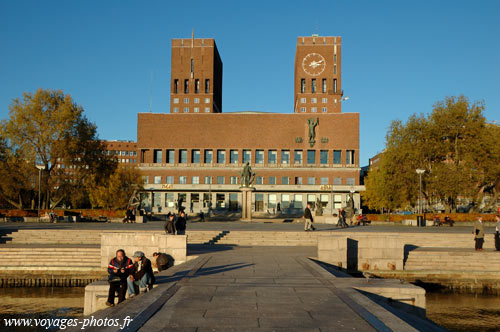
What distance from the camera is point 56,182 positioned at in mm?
56562

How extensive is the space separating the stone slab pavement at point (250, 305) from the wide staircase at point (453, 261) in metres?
9.20

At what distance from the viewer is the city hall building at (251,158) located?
86.6 metres

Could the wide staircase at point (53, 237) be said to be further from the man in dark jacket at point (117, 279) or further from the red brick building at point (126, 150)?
the red brick building at point (126, 150)

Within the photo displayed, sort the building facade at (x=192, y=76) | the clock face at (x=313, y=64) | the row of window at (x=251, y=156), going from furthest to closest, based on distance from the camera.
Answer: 1. the clock face at (x=313, y=64)
2. the building facade at (x=192, y=76)
3. the row of window at (x=251, y=156)

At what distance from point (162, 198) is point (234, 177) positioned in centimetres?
1426

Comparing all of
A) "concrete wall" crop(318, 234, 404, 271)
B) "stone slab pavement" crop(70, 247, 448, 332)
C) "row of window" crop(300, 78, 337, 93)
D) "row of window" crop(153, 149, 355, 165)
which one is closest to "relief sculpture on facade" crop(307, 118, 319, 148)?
"row of window" crop(153, 149, 355, 165)

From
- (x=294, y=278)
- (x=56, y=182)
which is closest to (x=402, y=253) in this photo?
(x=294, y=278)

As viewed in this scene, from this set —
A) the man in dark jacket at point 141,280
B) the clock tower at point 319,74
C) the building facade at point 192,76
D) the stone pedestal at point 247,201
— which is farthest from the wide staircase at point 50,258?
the clock tower at point 319,74

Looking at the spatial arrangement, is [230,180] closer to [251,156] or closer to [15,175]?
[251,156]

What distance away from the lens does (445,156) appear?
5616 cm

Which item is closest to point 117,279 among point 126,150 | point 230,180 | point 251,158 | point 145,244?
point 145,244

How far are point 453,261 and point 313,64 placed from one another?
9560 cm

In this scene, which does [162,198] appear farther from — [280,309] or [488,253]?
[280,309]

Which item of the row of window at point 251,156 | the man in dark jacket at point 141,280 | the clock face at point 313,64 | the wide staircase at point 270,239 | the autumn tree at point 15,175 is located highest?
the clock face at point 313,64
